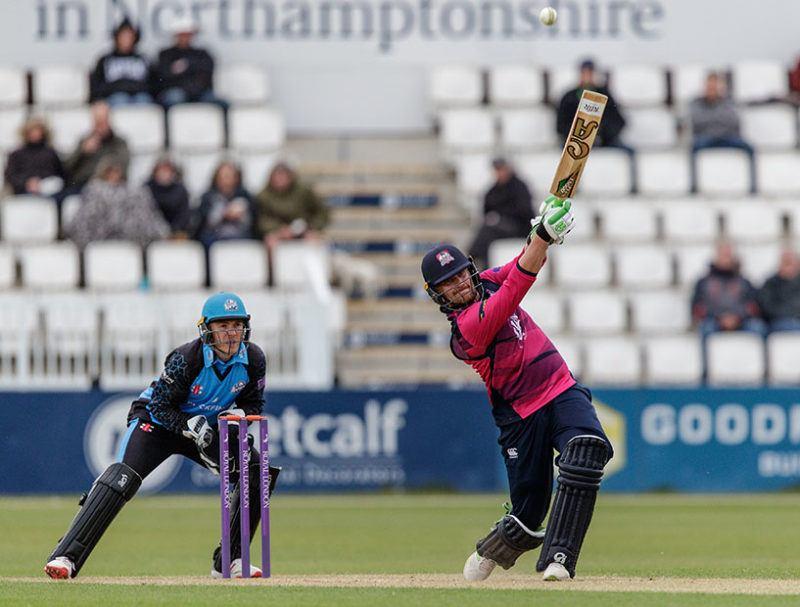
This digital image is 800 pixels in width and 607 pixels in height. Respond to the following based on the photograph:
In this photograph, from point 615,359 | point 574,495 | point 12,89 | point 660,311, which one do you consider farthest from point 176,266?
point 574,495

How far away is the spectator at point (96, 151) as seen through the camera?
19312mm

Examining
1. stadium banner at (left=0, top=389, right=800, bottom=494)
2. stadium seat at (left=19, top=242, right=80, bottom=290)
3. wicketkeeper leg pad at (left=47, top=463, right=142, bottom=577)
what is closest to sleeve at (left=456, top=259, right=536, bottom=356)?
wicketkeeper leg pad at (left=47, top=463, right=142, bottom=577)

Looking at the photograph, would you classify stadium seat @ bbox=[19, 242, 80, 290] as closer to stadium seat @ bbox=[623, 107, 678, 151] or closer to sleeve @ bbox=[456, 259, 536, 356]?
stadium seat @ bbox=[623, 107, 678, 151]

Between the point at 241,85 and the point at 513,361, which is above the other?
the point at 241,85

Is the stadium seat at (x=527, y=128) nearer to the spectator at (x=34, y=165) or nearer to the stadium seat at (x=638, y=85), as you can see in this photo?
the stadium seat at (x=638, y=85)

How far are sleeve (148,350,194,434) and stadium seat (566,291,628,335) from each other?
9.64 metres

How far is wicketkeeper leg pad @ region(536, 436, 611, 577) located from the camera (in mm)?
8984

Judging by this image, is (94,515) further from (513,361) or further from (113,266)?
(113,266)

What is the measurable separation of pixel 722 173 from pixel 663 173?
0.71m

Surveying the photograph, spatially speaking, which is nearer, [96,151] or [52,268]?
[52,268]

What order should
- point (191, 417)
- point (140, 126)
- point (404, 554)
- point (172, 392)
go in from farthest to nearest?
point (140, 126) → point (404, 554) → point (191, 417) → point (172, 392)

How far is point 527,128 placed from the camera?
68.7 ft

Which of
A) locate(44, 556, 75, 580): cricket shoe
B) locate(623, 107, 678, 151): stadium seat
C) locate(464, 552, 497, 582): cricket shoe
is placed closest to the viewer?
locate(44, 556, 75, 580): cricket shoe

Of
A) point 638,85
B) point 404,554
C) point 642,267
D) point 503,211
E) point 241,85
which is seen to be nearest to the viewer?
point 404,554
